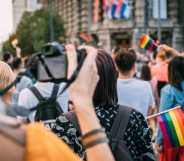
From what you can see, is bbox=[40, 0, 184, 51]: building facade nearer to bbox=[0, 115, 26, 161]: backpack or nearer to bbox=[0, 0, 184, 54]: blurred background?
bbox=[0, 0, 184, 54]: blurred background

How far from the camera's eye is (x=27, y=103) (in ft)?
17.5

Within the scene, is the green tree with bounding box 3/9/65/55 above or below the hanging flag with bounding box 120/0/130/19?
below

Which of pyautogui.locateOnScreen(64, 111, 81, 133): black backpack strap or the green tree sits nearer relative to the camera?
pyautogui.locateOnScreen(64, 111, 81, 133): black backpack strap

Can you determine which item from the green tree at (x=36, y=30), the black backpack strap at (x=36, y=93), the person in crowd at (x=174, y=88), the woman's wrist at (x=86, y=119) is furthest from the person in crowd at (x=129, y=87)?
the green tree at (x=36, y=30)

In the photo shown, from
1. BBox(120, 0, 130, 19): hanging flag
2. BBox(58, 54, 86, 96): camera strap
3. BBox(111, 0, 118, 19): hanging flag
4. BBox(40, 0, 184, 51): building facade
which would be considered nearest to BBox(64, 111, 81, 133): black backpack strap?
BBox(58, 54, 86, 96): camera strap

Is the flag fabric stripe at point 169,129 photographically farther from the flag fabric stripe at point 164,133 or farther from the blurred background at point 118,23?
→ the blurred background at point 118,23

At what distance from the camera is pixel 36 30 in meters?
53.3

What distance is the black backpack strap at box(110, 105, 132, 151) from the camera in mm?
3369

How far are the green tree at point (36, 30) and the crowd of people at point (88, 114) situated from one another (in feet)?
146

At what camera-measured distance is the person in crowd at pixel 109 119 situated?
336 cm

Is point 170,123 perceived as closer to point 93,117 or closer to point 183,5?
point 93,117

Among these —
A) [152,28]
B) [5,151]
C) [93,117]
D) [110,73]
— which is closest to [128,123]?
[110,73]

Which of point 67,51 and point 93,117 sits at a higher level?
point 67,51

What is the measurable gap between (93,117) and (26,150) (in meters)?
0.71
